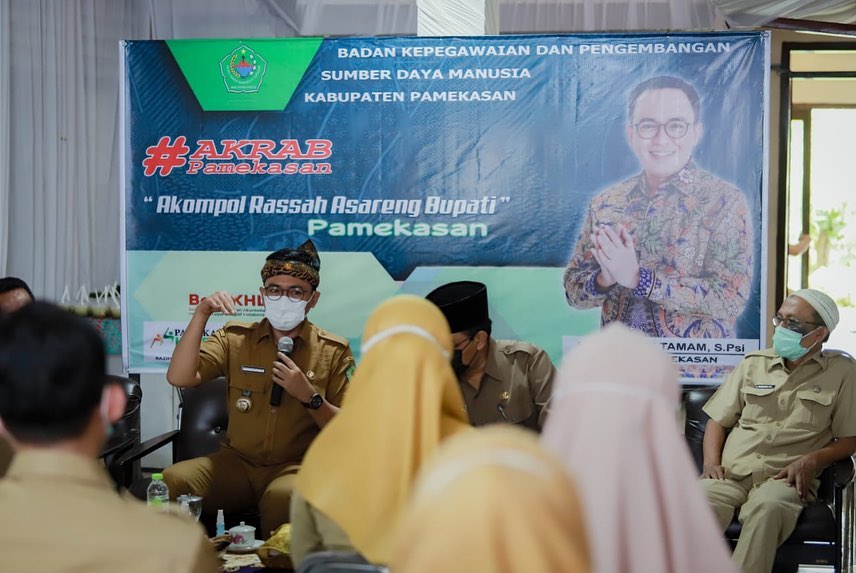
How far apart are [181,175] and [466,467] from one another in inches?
159

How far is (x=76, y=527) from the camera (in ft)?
4.70

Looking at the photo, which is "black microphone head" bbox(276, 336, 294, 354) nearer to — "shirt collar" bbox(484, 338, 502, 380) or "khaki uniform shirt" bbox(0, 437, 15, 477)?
"shirt collar" bbox(484, 338, 502, 380)

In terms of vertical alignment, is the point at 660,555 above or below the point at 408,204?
below

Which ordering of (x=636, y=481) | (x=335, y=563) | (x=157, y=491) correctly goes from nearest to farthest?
(x=636, y=481)
(x=335, y=563)
(x=157, y=491)

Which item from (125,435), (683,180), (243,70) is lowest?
(125,435)

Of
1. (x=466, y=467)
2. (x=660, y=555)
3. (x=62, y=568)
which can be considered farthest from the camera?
(x=660, y=555)

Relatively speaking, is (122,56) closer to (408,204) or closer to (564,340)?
(408,204)

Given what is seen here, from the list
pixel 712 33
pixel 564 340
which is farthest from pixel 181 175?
pixel 712 33

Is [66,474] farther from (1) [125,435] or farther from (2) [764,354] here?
(2) [764,354]

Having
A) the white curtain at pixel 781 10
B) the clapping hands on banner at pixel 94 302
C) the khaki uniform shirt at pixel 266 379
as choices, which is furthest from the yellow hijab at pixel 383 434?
the clapping hands on banner at pixel 94 302

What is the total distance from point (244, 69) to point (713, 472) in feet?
9.52

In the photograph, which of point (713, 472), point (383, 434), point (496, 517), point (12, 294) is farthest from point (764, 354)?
point (496, 517)

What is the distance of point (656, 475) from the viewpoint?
171 centimetres

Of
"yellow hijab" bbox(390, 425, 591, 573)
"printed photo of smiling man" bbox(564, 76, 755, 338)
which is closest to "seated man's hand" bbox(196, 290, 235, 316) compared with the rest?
"printed photo of smiling man" bbox(564, 76, 755, 338)
